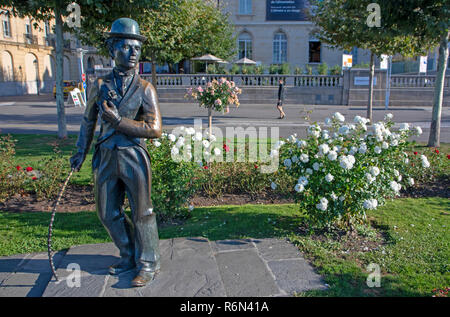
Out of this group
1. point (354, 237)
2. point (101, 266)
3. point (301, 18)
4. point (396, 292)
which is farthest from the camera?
point (301, 18)

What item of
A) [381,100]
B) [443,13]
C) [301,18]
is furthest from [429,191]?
[301,18]

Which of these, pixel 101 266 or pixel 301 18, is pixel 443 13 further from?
pixel 301 18

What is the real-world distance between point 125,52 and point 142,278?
205 centimetres

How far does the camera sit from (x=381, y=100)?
76.7 ft

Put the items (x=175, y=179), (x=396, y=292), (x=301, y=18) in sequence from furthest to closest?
(x=301, y=18) → (x=175, y=179) → (x=396, y=292)

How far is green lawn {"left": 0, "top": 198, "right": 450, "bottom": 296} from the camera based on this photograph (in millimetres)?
3848

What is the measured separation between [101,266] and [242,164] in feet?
12.9

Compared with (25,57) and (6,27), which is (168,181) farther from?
(25,57)

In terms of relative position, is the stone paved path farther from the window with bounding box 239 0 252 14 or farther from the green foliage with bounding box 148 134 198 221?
the window with bounding box 239 0 252 14

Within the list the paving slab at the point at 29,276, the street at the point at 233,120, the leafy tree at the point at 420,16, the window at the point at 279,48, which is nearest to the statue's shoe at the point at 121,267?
the paving slab at the point at 29,276

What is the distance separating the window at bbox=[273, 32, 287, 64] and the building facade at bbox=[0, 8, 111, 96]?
57.7 ft

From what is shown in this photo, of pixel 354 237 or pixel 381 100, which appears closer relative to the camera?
pixel 354 237

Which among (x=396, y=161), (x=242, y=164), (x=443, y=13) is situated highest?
(x=443, y=13)

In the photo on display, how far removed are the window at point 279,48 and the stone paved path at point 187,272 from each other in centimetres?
3501
